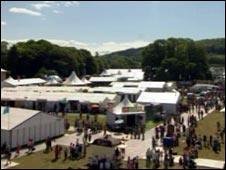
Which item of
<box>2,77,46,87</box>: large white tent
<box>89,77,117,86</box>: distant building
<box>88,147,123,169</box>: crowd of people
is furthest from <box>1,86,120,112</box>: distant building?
<box>89,77,117,86</box>: distant building

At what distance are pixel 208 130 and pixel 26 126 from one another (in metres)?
14.1

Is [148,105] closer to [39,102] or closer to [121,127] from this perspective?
[121,127]

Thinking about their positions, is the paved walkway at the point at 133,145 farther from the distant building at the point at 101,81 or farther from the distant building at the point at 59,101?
the distant building at the point at 101,81

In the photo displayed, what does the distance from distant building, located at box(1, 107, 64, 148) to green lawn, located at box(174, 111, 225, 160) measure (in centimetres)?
861

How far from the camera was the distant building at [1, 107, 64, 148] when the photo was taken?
79.0ft

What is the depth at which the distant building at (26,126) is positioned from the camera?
24.1 metres

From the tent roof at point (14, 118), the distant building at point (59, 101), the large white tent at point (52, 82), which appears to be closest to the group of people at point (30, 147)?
the tent roof at point (14, 118)

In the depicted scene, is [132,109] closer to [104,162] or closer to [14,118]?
[14,118]

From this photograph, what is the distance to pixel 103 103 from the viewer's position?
39312mm

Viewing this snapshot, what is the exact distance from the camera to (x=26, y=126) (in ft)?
82.6

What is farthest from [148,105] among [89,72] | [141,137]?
[89,72]

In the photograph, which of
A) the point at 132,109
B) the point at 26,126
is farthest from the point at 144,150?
the point at 132,109

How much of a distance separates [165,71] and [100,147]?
52742 millimetres

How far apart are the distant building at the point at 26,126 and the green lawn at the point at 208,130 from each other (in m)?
8.61
